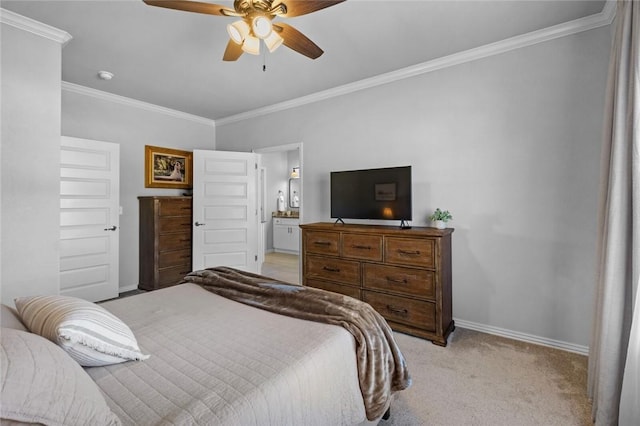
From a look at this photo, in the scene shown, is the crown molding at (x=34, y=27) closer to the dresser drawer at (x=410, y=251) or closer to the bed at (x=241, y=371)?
the bed at (x=241, y=371)

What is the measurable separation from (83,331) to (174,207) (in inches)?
137

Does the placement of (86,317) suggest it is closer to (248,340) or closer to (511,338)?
(248,340)

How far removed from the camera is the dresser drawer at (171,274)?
4117mm

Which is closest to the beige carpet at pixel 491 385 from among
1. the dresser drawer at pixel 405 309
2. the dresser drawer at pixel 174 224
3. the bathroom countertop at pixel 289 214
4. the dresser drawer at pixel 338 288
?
the dresser drawer at pixel 405 309

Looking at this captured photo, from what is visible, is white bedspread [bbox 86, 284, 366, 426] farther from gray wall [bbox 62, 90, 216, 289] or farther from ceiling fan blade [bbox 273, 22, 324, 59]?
gray wall [bbox 62, 90, 216, 289]

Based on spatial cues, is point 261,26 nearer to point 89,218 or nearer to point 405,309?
point 405,309

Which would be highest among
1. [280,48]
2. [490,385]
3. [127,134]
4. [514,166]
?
[280,48]

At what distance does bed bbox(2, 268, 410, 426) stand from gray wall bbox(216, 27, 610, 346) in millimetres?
1730

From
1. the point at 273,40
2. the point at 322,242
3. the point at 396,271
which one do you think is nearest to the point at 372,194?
the point at 322,242

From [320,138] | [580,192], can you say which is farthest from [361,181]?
[580,192]

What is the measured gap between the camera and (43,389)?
0.73 m

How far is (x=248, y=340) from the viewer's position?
4.47 feet

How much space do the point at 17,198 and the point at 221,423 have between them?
2651mm

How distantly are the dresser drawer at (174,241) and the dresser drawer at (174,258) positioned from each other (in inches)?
2.5
